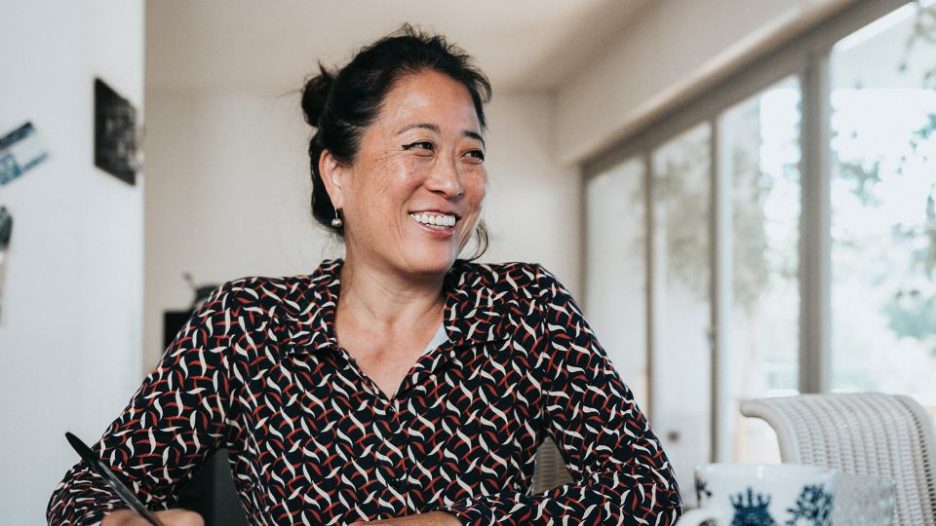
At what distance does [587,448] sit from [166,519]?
50cm

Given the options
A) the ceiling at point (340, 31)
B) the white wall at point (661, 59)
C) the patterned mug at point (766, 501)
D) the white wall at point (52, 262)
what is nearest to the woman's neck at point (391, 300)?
the patterned mug at point (766, 501)

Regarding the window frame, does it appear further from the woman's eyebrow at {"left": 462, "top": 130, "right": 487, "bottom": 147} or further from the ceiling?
the woman's eyebrow at {"left": 462, "top": 130, "right": 487, "bottom": 147}

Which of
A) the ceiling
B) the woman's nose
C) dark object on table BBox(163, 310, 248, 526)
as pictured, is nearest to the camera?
the woman's nose

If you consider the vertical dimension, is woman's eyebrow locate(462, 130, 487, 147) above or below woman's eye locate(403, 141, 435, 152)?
above

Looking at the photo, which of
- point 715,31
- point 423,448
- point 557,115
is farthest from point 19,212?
point 557,115

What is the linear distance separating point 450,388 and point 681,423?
17.9 ft

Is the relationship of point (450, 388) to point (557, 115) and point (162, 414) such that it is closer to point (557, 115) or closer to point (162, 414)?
point (162, 414)

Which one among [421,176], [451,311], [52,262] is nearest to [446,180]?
[421,176]

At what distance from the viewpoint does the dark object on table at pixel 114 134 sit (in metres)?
Answer: 2.95

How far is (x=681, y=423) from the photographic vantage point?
21.1 ft

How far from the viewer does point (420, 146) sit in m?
1.23

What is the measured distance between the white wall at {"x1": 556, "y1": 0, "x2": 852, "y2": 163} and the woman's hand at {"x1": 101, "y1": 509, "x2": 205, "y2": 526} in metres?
3.60

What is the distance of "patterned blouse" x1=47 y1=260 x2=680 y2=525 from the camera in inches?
44.5

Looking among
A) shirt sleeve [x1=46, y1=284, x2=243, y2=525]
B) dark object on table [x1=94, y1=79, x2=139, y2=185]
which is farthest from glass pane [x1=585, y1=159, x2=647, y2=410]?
shirt sleeve [x1=46, y1=284, x2=243, y2=525]
